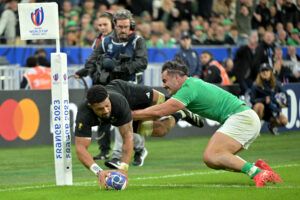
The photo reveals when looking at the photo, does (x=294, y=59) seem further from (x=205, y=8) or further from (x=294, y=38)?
(x=205, y=8)

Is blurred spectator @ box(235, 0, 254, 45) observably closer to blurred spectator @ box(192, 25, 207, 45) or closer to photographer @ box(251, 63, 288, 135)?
blurred spectator @ box(192, 25, 207, 45)

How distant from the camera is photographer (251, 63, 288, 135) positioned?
24359 millimetres

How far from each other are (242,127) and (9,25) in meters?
12.4

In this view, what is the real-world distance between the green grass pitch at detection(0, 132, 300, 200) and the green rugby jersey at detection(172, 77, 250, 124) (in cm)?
96

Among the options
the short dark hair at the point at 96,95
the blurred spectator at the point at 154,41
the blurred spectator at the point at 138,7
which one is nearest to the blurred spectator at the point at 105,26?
the short dark hair at the point at 96,95

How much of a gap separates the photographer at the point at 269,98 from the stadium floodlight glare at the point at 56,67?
11.2 meters

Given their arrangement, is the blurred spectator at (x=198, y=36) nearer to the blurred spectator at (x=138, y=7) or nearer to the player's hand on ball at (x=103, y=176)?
the blurred spectator at (x=138, y=7)

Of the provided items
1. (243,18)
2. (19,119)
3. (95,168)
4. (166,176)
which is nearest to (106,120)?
(95,168)

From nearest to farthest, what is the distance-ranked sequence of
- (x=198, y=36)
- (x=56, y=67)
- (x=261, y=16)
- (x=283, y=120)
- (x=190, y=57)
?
1. (x=56, y=67)
2. (x=283, y=120)
3. (x=190, y=57)
4. (x=198, y=36)
5. (x=261, y=16)

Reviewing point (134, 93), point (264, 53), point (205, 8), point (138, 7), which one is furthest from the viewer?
point (205, 8)

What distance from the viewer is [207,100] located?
1397cm

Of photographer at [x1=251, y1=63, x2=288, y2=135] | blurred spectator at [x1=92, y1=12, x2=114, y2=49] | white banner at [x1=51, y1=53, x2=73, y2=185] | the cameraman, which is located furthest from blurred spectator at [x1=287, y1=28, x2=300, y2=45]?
white banner at [x1=51, y1=53, x2=73, y2=185]

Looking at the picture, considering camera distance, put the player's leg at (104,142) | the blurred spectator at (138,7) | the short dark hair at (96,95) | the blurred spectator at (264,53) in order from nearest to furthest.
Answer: the short dark hair at (96,95), the player's leg at (104,142), the blurred spectator at (264,53), the blurred spectator at (138,7)

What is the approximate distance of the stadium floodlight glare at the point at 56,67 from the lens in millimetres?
13531
